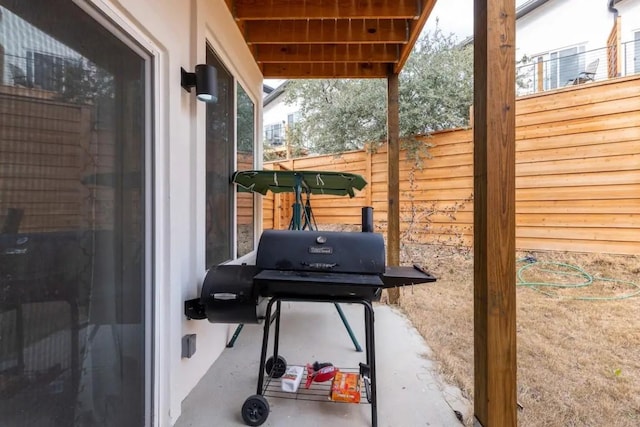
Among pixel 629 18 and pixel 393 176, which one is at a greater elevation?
pixel 629 18

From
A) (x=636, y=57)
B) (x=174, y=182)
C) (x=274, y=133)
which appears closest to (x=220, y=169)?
(x=174, y=182)

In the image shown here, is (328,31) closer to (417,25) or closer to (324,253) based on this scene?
(417,25)

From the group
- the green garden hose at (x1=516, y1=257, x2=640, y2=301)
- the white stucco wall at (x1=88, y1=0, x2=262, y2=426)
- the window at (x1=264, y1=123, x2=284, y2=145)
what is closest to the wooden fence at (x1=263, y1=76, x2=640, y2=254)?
the green garden hose at (x1=516, y1=257, x2=640, y2=301)

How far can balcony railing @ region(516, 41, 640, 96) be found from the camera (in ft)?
19.9

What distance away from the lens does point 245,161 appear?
10.5 feet

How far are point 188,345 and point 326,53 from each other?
121 inches

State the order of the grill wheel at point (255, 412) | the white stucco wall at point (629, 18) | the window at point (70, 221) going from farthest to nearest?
1. the white stucco wall at point (629, 18)
2. the grill wheel at point (255, 412)
3. the window at point (70, 221)

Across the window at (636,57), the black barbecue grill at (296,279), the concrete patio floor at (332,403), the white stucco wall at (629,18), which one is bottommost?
the concrete patio floor at (332,403)

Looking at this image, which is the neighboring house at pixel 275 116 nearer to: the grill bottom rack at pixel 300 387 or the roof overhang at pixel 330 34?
the roof overhang at pixel 330 34

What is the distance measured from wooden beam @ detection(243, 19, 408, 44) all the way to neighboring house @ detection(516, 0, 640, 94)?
16.9 ft

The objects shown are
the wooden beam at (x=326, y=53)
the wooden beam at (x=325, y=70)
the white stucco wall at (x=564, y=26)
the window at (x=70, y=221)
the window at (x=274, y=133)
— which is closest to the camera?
the window at (x=70, y=221)

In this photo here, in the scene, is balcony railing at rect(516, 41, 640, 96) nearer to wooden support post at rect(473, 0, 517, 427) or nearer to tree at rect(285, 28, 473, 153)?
tree at rect(285, 28, 473, 153)

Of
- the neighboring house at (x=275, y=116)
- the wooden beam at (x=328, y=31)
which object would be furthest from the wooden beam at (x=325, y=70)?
the neighboring house at (x=275, y=116)

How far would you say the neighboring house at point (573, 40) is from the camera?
20.8 ft
